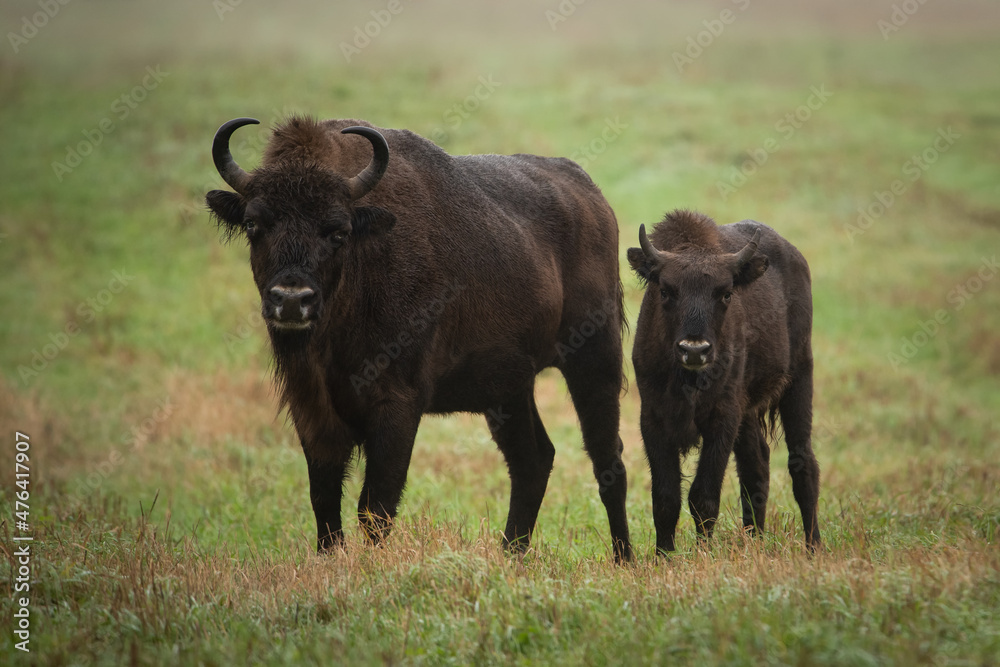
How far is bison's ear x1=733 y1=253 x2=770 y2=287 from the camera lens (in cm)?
778

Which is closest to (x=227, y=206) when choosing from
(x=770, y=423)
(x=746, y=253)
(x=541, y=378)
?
(x=746, y=253)

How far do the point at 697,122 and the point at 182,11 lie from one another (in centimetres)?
2251

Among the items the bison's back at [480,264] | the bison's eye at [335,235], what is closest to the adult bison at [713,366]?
the bison's back at [480,264]

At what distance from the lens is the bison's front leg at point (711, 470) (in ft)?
24.1

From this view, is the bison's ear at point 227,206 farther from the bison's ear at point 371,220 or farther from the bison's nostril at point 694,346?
the bison's nostril at point 694,346

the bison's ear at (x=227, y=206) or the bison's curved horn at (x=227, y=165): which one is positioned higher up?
the bison's curved horn at (x=227, y=165)

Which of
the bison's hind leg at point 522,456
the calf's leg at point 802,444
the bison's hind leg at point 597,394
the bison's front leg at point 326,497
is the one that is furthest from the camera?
the bison's hind leg at point 597,394

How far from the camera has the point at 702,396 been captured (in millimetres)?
7602

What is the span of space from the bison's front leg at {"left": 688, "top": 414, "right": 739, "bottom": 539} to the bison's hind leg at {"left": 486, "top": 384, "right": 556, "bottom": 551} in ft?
4.78

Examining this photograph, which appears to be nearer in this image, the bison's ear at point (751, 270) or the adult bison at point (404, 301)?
the adult bison at point (404, 301)

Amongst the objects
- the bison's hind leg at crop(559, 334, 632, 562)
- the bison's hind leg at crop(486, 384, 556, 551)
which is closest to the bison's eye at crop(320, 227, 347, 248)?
the bison's hind leg at crop(486, 384, 556, 551)

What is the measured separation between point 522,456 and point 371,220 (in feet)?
9.65

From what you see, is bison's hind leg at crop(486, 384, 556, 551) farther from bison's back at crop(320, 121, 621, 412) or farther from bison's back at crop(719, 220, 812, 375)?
bison's back at crop(719, 220, 812, 375)

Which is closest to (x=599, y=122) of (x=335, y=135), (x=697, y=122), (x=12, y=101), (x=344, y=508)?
(x=697, y=122)
